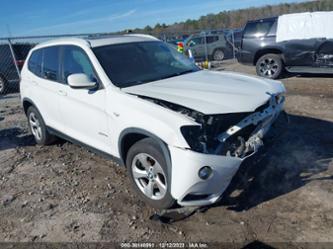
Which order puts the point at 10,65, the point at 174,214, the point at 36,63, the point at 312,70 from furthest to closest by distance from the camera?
the point at 10,65 < the point at 312,70 < the point at 36,63 < the point at 174,214

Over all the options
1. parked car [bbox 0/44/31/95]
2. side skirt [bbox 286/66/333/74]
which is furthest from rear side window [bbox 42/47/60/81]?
side skirt [bbox 286/66/333/74]

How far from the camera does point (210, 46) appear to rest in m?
18.5

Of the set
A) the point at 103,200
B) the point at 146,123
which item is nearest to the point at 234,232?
the point at 146,123

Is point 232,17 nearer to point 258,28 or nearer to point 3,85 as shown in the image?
point 258,28

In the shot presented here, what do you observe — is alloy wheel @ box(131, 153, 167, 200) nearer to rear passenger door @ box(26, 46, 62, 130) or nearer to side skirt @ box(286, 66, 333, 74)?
rear passenger door @ box(26, 46, 62, 130)

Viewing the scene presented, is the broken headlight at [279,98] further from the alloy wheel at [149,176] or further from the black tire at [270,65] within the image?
the black tire at [270,65]

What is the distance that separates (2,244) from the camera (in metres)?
3.18

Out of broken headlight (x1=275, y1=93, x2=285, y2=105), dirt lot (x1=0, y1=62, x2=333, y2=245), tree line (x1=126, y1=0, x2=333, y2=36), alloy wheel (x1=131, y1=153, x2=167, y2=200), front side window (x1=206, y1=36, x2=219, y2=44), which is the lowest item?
dirt lot (x1=0, y1=62, x2=333, y2=245)

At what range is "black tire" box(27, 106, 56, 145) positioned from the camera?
17.8 ft

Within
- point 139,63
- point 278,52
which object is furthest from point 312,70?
point 139,63

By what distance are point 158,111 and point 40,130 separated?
3342 mm

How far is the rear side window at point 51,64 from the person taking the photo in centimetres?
475

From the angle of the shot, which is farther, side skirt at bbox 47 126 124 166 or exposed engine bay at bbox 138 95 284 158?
side skirt at bbox 47 126 124 166

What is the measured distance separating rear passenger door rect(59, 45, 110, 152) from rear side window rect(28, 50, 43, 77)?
2.80 feet
